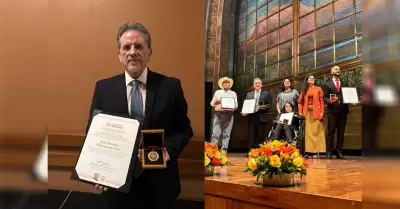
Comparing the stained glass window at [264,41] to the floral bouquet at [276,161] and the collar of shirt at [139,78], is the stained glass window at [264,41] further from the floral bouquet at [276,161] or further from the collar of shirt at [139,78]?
the collar of shirt at [139,78]

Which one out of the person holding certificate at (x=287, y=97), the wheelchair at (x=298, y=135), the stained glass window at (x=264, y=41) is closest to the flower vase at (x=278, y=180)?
the wheelchair at (x=298, y=135)

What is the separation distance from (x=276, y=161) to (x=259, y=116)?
8.03 ft

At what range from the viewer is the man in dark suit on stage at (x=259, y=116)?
423 cm

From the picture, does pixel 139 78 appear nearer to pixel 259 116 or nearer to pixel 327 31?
pixel 259 116

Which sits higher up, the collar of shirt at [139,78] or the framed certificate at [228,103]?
the framed certificate at [228,103]

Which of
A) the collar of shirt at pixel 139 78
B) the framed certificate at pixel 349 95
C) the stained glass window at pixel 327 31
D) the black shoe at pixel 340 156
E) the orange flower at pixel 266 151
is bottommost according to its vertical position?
the black shoe at pixel 340 156

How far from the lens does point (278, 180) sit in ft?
6.07

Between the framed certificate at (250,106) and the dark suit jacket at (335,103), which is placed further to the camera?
the framed certificate at (250,106)

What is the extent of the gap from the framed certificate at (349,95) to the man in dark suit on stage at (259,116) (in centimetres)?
85

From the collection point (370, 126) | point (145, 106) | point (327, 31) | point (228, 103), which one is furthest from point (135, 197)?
point (327, 31)

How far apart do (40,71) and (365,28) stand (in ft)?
3.79

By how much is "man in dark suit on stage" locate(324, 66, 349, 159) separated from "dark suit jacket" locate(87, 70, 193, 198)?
121 inches

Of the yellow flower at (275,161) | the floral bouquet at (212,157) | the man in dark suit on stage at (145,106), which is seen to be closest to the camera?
the man in dark suit on stage at (145,106)

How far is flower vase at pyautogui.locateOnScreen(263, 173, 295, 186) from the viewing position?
1.84 meters
